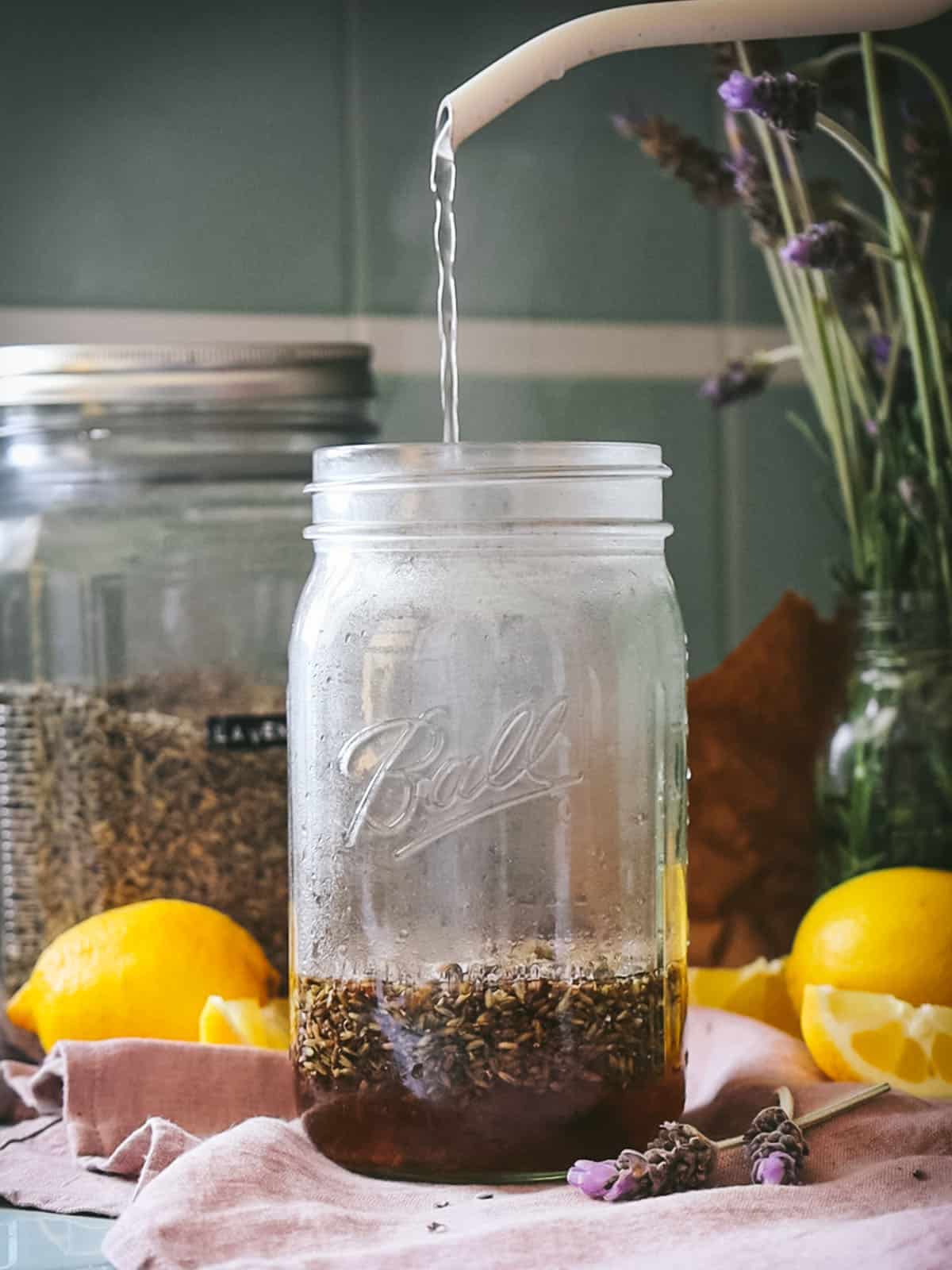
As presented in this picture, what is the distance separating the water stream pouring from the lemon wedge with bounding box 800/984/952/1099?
0.32 metres

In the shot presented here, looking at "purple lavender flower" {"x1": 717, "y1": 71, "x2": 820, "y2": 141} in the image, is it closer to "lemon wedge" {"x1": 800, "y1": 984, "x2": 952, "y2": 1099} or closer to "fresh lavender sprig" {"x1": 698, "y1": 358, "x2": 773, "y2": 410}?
"fresh lavender sprig" {"x1": 698, "y1": 358, "x2": 773, "y2": 410}

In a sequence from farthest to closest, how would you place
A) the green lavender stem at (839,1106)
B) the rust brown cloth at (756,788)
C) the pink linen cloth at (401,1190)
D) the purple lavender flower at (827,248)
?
1. the rust brown cloth at (756,788)
2. the purple lavender flower at (827,248)
3. the green lavender stem at (839,1106)
4. the pink linen cloth at (401,1190)

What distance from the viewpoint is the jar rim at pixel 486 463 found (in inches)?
26.8

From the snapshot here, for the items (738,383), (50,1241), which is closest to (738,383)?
(738,383)

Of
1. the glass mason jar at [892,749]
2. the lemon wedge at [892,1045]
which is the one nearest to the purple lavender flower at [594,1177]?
the lemon wedge at [892,1045]

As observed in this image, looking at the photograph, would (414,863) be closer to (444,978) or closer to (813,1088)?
(444,978)

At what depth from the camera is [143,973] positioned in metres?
0.80

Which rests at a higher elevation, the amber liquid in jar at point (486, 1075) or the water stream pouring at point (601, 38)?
the water stream pouring at point (601, 38)

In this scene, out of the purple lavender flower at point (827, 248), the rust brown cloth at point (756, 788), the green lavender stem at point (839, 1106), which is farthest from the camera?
the rust brown cloth at point (756, 788)

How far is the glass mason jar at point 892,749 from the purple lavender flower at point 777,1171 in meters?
0.26

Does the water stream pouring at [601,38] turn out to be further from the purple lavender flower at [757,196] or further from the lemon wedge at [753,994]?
the lemon wedge at [753,994]

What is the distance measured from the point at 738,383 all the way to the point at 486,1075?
0.50 metres

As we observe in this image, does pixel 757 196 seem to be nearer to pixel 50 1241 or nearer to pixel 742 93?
pixel 742 93

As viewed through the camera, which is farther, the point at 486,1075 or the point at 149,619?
the point at 149,619
